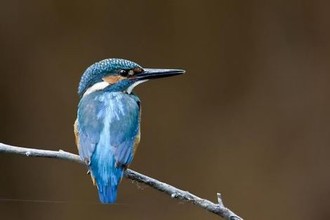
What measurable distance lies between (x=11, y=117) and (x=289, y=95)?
→ 3.99ft

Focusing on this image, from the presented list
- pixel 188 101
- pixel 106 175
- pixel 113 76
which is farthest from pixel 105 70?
pixel 188 101

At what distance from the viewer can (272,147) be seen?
12.4ft

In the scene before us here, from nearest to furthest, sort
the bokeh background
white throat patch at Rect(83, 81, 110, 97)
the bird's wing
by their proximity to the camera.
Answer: the bird's wing < white throat patch at Rect(83, 81, 110, 97) < the bokeh background

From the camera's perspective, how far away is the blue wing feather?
78.1 inches

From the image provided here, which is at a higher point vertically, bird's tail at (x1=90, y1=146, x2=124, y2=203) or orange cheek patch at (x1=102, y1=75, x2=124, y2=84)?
orange cheek patch at (x1=102, y1=75, x2=124, y2=84)

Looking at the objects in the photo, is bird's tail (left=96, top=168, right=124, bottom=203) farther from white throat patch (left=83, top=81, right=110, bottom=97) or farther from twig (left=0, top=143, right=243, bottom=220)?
white throat patch (left=83, top=81, right=110, bottom=97)

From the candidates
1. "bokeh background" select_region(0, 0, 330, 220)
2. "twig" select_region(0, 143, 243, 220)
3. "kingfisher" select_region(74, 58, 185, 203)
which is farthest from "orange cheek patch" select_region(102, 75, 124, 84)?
"bokeh background" select_region(0, 0, 330, 220)

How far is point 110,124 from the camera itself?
2113 millimetres

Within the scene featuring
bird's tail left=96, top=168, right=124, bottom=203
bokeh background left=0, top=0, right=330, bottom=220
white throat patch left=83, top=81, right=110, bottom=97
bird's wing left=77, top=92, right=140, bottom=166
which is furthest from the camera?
bokeh background left=0, top=0, right=330, bottom=220

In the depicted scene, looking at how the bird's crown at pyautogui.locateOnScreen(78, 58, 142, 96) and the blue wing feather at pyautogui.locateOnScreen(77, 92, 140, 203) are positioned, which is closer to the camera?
the blue wing feather at pyautogui.locateOnScreen(77, 92, 140, 203)

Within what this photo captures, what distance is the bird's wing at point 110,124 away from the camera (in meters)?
2.05

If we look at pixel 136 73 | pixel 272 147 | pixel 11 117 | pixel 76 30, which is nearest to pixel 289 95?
pixel 272 147

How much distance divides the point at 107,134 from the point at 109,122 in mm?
48

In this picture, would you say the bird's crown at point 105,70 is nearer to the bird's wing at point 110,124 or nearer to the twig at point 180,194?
the bird's wing at point 110,124
